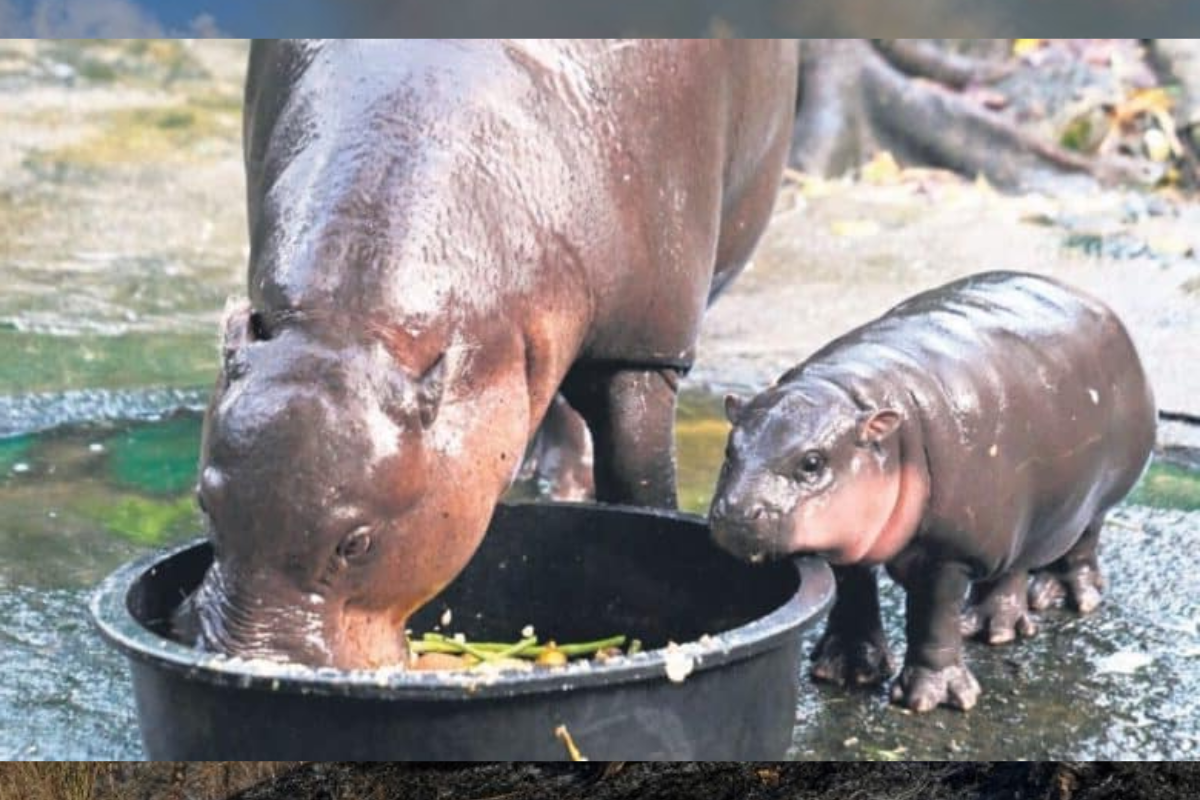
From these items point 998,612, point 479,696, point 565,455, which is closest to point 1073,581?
point 998,612

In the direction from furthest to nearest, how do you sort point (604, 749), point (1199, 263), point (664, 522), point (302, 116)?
point (1199, 263), point (664, 522), point (302, 116), point (604, 749)

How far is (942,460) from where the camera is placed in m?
1.94

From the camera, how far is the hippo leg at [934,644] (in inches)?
79.1

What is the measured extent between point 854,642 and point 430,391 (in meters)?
0.81

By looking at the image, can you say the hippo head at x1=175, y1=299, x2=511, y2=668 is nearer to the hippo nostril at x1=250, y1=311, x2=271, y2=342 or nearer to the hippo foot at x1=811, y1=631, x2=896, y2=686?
the hippo nostril at x1=250, y1=311, x2=271, y2=342

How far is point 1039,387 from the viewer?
204 centimetres

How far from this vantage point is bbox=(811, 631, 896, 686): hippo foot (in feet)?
6.95

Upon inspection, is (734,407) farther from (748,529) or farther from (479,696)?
(479,696)

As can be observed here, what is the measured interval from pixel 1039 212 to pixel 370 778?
117 cm

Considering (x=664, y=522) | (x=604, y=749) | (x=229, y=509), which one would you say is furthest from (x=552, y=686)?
(x=664, y=522)

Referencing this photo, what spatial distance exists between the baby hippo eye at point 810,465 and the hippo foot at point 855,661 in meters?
0.33

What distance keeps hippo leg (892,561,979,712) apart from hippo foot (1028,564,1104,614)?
0.30 m

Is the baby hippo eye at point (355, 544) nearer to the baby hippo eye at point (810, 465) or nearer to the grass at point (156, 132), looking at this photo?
the baby hippo eye at point (810, 465)

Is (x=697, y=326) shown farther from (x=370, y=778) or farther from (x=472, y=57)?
(x=370, y=778)
